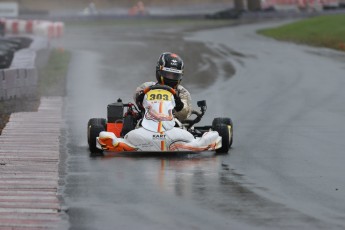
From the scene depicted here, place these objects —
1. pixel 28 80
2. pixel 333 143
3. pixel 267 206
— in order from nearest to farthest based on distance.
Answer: pixel 267 206 → pixel 333 143 → pixel 28 80

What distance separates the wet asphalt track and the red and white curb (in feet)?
0.68

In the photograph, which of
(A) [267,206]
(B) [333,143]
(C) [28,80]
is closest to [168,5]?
(C) [28,80]

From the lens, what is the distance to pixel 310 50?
107ft

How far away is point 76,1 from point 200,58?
54148mm

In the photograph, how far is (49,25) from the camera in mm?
45094

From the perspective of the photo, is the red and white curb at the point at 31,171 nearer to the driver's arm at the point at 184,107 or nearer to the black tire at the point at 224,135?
the driver's arm at the point at 184,107

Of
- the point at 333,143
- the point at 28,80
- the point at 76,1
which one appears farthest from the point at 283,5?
the point at 333,143

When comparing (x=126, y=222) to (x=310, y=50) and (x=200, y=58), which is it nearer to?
(x=200, y=58)

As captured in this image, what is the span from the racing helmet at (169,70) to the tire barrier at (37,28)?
29.8m

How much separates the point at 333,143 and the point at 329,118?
3.00m

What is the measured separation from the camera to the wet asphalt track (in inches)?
397

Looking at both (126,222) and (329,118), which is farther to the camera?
(329,118)

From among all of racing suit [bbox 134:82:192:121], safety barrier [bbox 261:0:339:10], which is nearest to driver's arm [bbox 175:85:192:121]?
racing suit [bbox 134:82:192:121]

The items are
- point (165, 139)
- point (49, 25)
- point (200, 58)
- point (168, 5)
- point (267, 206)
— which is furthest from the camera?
point (168, 5)
